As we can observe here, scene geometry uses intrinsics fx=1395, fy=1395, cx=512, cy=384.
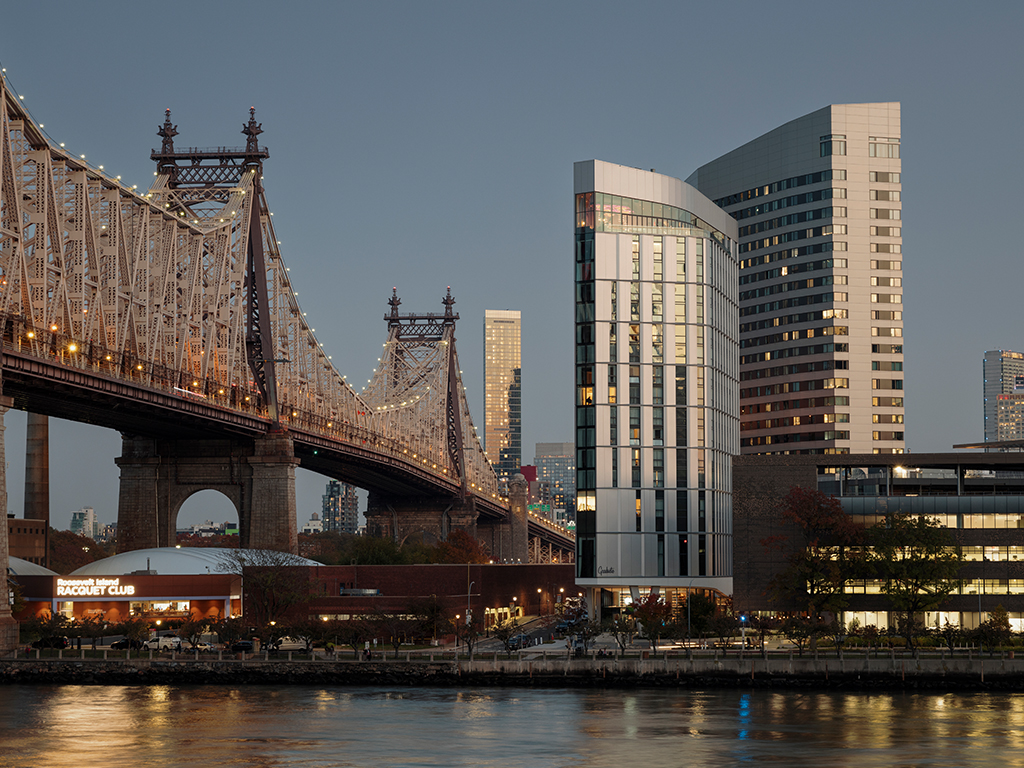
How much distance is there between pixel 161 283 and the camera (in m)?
112

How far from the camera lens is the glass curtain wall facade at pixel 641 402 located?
123 meters

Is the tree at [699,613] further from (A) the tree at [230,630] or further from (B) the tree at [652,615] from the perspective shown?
(A) the tree at [230,630]

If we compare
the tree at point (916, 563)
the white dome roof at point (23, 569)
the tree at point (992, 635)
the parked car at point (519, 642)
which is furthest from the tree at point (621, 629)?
the white dome roof at point (23, 569)

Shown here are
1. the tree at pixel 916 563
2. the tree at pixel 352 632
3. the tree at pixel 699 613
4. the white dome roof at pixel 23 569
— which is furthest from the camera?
the white dome roof at pixel 23 569

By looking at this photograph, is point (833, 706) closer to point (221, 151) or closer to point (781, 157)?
point (221, 151)

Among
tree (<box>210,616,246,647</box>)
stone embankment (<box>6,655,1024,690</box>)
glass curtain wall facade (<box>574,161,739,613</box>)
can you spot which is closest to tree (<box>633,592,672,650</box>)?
glass curtain wall facade (<box>574,161,739,613</box>)

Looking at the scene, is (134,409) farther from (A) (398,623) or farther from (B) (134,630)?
(A) (398,623)

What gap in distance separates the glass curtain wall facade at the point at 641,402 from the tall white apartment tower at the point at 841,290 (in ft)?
207

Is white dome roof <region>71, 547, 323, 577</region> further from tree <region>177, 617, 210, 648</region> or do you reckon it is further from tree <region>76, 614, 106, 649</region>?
tree <region>177, 617, 210, 648</region>

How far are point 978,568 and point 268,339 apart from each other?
6666 cm

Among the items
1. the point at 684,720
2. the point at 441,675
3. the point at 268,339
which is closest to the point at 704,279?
the point at 268,339

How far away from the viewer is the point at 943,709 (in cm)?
7931

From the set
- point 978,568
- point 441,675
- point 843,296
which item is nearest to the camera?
point 441,675

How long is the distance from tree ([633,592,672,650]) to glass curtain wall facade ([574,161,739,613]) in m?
1.48
